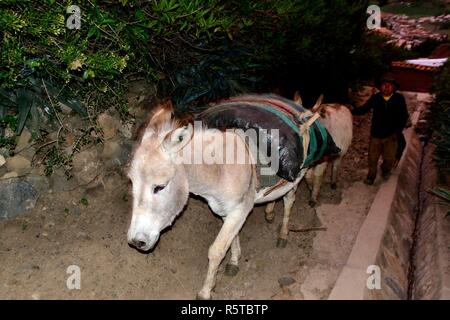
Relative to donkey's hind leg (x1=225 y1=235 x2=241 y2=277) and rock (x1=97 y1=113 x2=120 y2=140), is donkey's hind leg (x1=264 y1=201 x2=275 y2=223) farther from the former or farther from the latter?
rock (x1=97 y1=113 x2=120 y2=140)

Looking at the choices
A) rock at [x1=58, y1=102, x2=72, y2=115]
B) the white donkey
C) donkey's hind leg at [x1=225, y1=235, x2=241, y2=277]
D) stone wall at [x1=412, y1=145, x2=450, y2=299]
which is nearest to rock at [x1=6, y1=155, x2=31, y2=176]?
rock at [x1=58, y1=102, x2=72, y2=115]

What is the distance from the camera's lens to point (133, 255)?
4348 mm

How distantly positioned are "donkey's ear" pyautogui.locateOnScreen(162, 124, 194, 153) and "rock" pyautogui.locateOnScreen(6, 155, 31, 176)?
2321 millimetres

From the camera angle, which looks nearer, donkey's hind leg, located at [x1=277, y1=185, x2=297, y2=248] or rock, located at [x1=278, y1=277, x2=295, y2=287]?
rock, located at [x1=278, y1=277, x2=295, y2=287]

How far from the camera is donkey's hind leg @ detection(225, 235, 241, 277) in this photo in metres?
4.47

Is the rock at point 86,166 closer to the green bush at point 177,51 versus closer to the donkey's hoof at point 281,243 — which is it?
the green bush at point 177,51

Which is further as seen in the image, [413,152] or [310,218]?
[413,152]

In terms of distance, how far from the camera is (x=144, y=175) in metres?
3.02

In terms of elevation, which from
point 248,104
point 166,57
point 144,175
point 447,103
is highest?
point 166,57

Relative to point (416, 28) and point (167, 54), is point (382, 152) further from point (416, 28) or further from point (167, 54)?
point (416, 28)

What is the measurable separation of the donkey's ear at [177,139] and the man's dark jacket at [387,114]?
4.28 meters

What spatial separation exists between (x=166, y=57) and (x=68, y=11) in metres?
2.61
